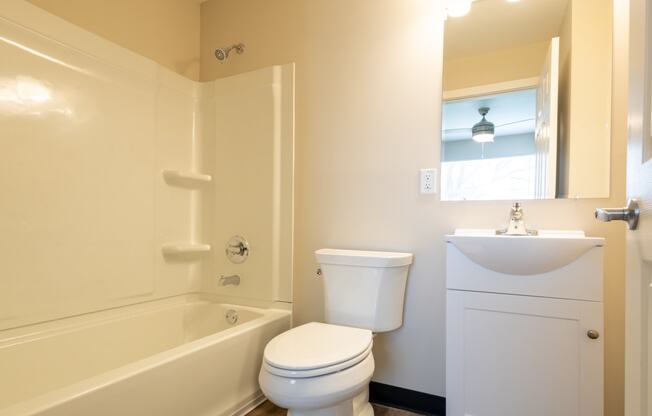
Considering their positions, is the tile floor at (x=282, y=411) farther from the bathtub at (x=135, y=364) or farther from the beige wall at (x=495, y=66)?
the beige wall at (x=495, y=66)

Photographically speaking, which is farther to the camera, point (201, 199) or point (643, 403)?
point (201, 199)

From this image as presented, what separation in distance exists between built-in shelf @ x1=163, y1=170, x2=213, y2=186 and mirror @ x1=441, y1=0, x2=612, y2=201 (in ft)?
4.63

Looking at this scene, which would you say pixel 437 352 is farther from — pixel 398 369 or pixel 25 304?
pixel 25 304

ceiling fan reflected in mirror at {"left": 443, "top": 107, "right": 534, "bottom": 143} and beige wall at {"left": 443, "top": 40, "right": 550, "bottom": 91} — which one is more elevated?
beige wall at {"left": 443, "top": 40, "right": 550, "bottom": 91}

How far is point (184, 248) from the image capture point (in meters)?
2.09

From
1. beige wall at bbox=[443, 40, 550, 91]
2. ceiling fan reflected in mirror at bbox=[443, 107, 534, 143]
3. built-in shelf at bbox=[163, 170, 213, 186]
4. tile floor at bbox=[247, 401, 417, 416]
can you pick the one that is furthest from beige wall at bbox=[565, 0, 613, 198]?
built-in shelf at bbox=[163, 170, 213, 186]

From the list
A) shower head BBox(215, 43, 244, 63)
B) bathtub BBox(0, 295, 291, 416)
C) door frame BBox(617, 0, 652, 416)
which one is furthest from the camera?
shower head BBox(215, 43, 244, 63)

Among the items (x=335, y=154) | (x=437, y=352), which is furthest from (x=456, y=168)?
(x=437, y=352)

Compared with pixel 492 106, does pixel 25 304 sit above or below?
below

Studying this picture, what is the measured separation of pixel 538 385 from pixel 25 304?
2.01 metres

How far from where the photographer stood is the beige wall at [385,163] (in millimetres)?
1488

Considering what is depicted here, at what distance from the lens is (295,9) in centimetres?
205

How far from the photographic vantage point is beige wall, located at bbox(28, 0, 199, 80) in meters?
1.72

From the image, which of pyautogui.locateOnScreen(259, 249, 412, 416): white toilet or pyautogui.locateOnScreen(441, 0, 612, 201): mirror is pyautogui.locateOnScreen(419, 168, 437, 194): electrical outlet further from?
pyautogui.locateOnScreen(259, 249, 412, 416): white toilet
